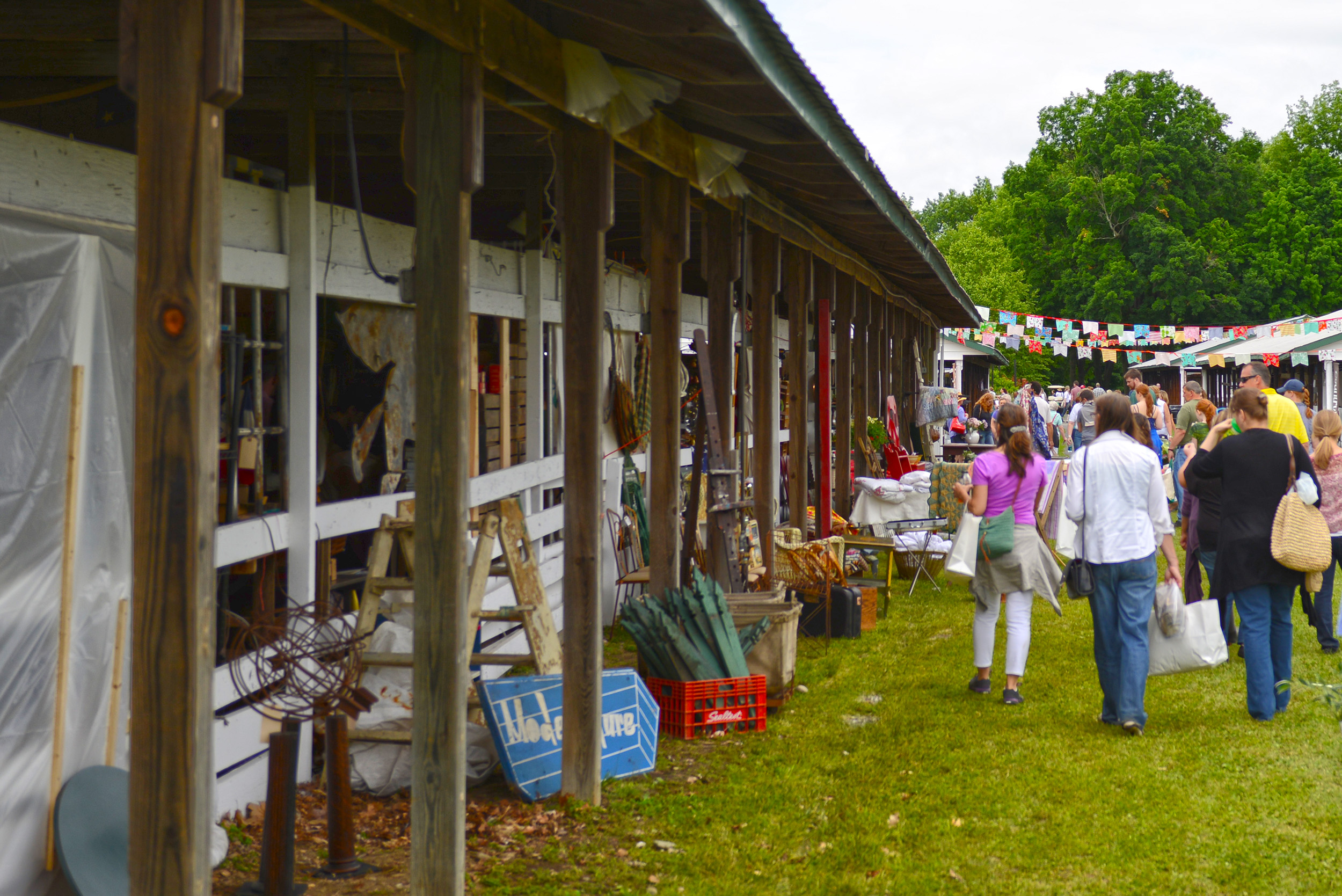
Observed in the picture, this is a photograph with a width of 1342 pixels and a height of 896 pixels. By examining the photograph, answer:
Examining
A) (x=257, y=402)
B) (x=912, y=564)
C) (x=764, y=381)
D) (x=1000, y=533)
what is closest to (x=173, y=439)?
(x=257, y=402)

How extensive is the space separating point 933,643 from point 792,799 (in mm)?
3630

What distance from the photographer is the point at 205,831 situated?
2.46m

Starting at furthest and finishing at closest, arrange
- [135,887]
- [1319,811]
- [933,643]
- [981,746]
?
1. [933,643]
2. [981,746]
3. [1319,811]
4. [135,887]

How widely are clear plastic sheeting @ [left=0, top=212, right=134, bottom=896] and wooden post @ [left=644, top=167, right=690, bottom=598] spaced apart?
2.79 m

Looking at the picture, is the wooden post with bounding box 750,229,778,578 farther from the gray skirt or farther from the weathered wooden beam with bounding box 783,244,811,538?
the gray skirt

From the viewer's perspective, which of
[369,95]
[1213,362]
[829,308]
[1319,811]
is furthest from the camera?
[1213,362]

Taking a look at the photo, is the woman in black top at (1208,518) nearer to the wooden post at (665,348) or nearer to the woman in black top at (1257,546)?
the woman in black top at (1257,546)

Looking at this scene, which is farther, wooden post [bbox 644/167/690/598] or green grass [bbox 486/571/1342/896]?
wooden post [bbox 644/167/690/598]

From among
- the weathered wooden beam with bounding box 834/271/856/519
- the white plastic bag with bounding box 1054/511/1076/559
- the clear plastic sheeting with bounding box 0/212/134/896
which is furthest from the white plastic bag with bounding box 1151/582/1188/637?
the weathered wooden beam with bounding box 834/271/856/519

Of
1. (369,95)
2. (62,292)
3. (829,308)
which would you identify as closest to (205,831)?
(62,292)

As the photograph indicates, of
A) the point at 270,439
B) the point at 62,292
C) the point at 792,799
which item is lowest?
the point at 792,799

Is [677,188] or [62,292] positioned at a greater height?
[677,188]

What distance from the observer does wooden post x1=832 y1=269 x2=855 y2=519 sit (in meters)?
11.8

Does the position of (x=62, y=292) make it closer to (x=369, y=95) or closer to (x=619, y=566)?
(x=369, y=95)
